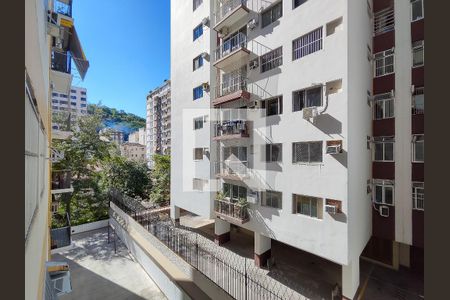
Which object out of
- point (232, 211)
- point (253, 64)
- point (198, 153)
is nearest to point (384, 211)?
point (232, 211)

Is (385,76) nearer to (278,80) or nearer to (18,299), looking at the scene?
(278,80)

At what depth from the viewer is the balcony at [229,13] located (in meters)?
11.8

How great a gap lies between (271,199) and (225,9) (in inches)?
465

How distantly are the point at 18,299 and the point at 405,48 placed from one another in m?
14.4

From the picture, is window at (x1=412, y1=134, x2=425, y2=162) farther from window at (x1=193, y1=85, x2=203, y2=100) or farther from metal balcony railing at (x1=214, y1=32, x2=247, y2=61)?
window at (x1=193, y1=85, x2=203, y2=100)

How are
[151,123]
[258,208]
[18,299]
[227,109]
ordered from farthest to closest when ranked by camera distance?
1. [151,123]
2. [227,109]
3. [258,208]
4. [18,299]

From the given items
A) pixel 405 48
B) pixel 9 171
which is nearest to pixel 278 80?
pixel 405 48

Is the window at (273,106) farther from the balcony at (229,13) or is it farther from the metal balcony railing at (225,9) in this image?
the metal balcony railing at (225,9)

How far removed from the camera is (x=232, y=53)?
38.3 feet

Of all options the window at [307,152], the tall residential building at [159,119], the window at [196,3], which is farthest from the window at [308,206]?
the tall residential building at [159,119]

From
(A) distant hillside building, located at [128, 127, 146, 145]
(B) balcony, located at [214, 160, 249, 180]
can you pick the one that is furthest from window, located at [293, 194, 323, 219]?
(A) distant hillside building, located at [128, 127, 146, 145]

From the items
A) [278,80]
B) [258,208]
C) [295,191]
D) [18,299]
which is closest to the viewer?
[18,299]

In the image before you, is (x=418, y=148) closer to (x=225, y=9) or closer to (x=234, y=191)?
(x=234, y=191)

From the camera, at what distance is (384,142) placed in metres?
10.6
